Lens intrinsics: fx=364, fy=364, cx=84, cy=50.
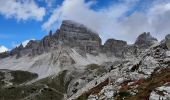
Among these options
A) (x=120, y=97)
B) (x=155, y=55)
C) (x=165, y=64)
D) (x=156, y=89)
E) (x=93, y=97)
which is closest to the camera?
(x=156, y=89)

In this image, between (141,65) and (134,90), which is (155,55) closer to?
(141,65)

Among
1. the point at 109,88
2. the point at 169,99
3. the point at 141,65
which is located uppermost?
the point at 141,65

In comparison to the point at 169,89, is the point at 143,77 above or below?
above

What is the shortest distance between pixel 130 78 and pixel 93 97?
9.44 m

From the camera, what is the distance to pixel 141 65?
7862 centimetres

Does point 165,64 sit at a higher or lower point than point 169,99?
higher

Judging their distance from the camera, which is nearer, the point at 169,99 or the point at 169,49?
the point at 169,99

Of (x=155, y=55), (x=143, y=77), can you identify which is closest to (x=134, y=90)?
(x=143, y=77)

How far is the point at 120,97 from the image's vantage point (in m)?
65.1

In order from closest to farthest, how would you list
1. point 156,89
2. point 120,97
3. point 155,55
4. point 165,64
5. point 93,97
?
point 156,89 → point 120,97 → point 93,97 → point 165,64 → point 155,55

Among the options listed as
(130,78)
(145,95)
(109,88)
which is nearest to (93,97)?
(109,88)

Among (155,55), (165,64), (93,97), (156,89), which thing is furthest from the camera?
(155,55)

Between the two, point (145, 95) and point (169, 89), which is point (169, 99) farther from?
point (145, 95)

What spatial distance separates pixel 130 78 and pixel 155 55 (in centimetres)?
1054
